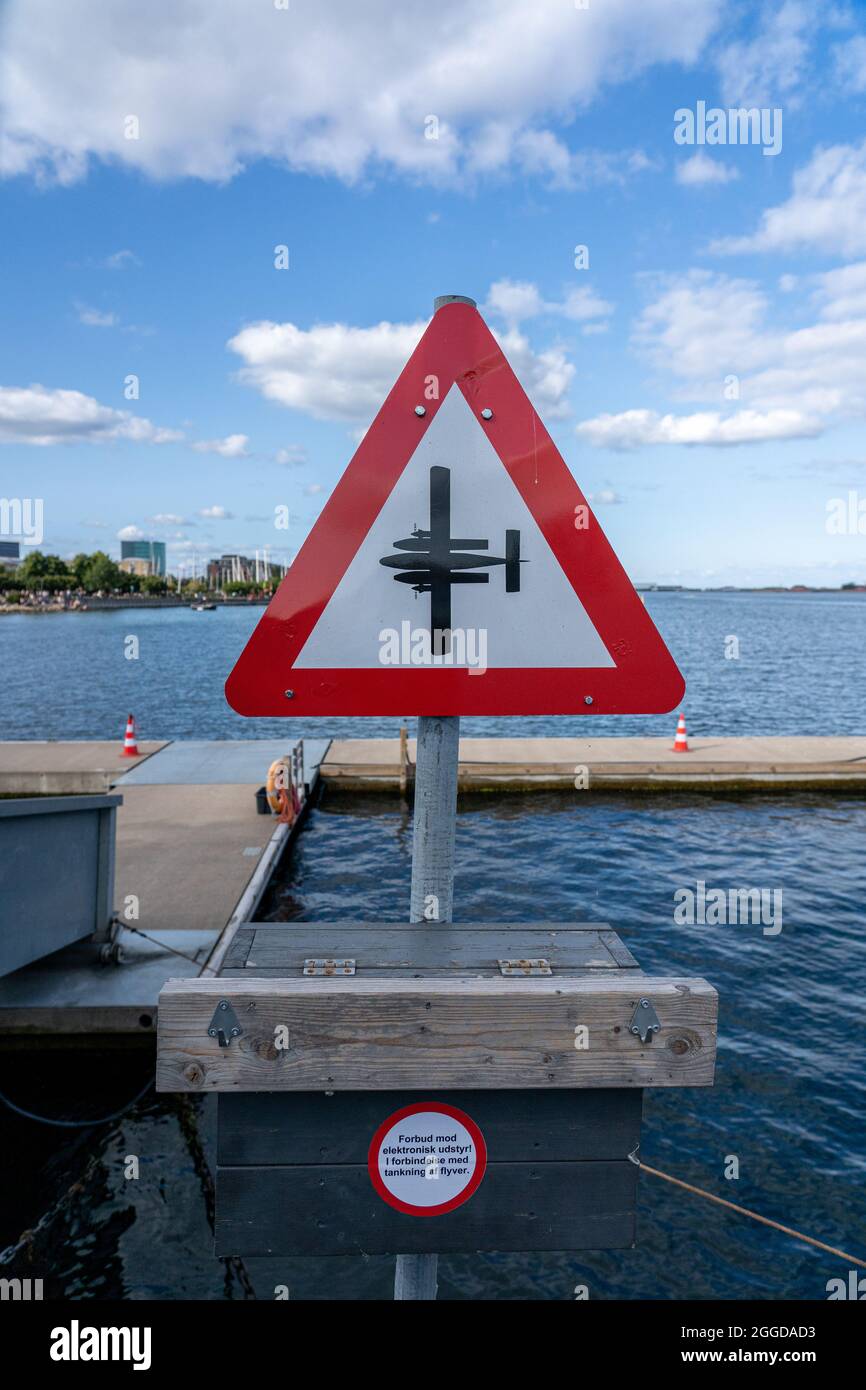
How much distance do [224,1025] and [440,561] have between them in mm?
1222

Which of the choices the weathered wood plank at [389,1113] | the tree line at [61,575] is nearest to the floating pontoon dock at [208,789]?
the weathered wood plank at [389,1113]

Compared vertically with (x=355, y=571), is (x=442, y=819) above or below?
below

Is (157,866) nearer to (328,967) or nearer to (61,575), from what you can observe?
(328,967)

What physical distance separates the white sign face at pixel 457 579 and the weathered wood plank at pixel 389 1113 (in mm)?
1044

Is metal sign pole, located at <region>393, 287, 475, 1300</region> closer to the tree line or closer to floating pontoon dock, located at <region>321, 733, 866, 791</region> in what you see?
floating pontoon dock, located at <region>321, 733, 866, 791</region>

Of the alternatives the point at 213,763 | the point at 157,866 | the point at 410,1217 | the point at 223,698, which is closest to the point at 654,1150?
the point at 410,1217

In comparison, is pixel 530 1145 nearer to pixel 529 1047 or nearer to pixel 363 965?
pixel 529 1047

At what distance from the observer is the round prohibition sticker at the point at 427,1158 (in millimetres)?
2025

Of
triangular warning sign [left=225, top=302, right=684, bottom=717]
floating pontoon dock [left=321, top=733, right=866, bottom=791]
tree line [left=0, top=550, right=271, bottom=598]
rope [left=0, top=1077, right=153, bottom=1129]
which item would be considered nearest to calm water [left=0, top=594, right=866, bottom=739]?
floating pontoon dock [left=321, top=733, right=866, bottom=791]

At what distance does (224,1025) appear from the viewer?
6.22 feet
